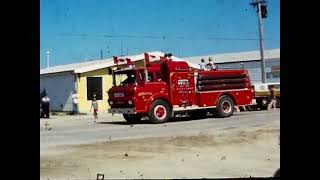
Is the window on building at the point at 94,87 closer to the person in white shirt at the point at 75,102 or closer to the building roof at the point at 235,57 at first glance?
the person in white shirt at the point at 75,102

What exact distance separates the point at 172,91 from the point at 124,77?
7.34ft

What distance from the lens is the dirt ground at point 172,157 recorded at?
9.52 m

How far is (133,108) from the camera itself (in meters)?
22.9

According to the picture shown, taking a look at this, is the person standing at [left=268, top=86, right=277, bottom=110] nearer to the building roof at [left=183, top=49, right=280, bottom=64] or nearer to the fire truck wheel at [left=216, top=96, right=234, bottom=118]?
the fire truck wheel at [left=216, top=96, right=234, bottom=118]

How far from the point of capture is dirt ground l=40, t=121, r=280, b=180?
952 centimetres

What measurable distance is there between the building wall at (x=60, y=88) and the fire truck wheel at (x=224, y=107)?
13604mm

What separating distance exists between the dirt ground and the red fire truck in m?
6.70

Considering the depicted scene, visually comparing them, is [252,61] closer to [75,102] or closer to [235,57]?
[235,57]

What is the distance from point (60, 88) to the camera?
126 ft

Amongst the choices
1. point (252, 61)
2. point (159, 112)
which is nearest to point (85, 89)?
point (159, 112)
